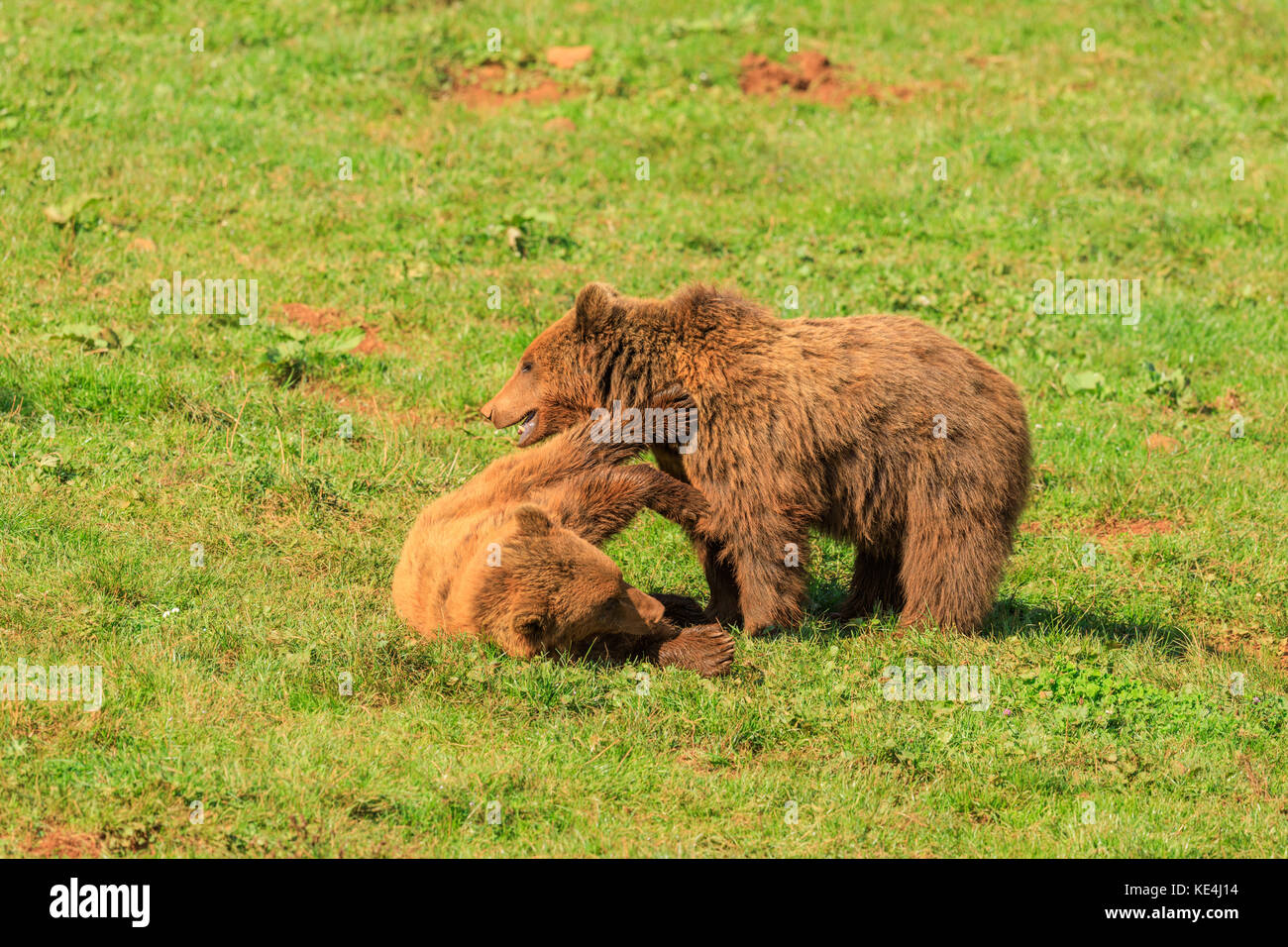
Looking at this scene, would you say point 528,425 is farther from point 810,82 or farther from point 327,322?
point 810,82

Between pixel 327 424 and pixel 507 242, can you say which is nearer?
pixel 327 424

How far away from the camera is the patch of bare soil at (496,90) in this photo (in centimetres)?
1365

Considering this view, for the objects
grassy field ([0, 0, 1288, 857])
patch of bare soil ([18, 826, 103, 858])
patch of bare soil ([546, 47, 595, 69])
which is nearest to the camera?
patch of bare soil ([18, 826, 103, 858])

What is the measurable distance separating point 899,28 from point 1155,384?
721 centimetres

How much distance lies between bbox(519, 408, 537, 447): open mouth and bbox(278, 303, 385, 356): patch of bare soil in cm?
282

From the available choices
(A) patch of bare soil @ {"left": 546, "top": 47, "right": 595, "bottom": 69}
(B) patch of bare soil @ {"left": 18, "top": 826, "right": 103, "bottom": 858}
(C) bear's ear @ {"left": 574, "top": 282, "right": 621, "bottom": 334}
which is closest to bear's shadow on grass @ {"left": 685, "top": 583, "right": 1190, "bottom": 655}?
(C) bear's ear @ {"left": 574, "top": 282, "right": 621, "bottom": 334}

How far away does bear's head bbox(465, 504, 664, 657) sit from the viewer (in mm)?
5879

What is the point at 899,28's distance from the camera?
15.6 m

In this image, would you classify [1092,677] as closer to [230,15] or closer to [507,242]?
[507,242]

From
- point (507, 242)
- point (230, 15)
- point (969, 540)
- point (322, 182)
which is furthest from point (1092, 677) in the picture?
point (230, 15)

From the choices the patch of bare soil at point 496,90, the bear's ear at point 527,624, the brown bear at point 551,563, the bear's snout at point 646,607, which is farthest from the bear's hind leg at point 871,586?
the patch of bare soil at point 496,90

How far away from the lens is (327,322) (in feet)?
32.6

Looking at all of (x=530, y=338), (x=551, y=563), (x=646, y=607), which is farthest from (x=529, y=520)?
(x=530, y=338)

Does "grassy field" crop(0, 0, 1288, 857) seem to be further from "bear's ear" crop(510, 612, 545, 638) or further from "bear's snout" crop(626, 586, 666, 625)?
→ "bear's snout" crop(626, 586, 666, 625)
